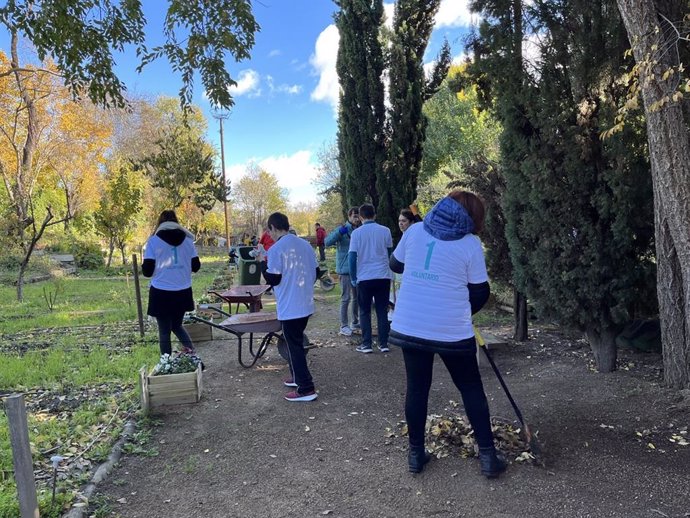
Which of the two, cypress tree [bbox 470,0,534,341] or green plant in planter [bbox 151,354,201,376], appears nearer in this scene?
green plant in planter [bbox 151,354,201,376]

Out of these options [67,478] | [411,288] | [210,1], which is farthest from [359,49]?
[67,478]

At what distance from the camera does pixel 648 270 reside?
4.46 m

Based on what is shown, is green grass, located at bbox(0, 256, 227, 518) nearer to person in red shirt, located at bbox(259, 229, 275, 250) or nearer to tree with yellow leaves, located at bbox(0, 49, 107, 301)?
tree with yellow leaves, located at bbox(0, 49, 107, 301)

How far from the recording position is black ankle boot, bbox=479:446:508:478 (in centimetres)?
296

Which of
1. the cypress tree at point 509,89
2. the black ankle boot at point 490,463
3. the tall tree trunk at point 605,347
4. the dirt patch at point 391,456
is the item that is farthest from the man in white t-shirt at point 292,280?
the tall tree trunk at point 605,347

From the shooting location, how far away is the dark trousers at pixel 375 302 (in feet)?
19.2

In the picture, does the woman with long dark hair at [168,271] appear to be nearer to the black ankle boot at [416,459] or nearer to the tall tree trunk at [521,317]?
the black ankle boot at [416,459]

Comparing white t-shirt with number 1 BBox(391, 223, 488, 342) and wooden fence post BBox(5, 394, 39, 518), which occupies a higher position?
white t-shirt with number 1 BBox(391, 223, 488, 342)

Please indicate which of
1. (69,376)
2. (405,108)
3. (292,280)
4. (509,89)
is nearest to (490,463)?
(292,280)

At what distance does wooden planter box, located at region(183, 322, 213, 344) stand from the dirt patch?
2034 mm

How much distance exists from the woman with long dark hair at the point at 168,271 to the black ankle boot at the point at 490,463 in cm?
345

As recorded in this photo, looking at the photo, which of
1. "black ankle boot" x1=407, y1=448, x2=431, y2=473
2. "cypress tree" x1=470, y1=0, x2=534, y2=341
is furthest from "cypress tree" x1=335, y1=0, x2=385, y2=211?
"black ankle boot" x1=407, y1=448, x2=431, y2=473

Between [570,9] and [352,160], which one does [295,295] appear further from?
[352,160]

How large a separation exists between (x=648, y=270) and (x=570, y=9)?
96.8 inches
